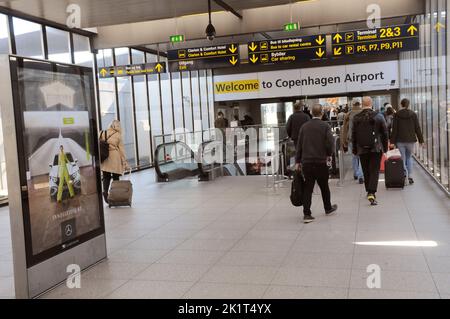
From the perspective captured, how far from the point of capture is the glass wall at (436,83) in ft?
25.5

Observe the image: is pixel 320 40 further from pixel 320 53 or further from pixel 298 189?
pixel 298 189

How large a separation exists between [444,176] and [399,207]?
1872mm

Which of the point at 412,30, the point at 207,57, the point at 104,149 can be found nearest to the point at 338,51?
the point at 412,30

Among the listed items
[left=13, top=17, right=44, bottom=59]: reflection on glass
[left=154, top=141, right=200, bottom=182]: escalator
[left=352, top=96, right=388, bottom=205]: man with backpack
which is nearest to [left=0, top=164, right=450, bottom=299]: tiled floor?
[left=352, top=96, right=388, bottom=205]: man with backpack

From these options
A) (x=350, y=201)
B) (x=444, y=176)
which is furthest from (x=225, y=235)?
(x=444, y=176)

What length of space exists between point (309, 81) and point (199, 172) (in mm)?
9074

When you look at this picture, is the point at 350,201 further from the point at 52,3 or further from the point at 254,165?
the point at 52,3

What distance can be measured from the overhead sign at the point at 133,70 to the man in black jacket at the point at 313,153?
727 centimetres

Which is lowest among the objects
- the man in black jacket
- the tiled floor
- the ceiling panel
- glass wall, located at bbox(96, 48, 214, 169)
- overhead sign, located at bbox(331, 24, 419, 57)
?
the tiled floor

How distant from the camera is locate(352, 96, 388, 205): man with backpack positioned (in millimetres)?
7352

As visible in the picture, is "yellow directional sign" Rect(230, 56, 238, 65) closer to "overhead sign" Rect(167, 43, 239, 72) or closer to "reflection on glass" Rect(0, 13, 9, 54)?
"overhead sign" Rect(167, 43, 239, 72)

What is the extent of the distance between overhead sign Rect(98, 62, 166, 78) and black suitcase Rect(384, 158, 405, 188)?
6.71 m

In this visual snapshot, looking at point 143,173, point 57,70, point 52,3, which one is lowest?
point 143,173
